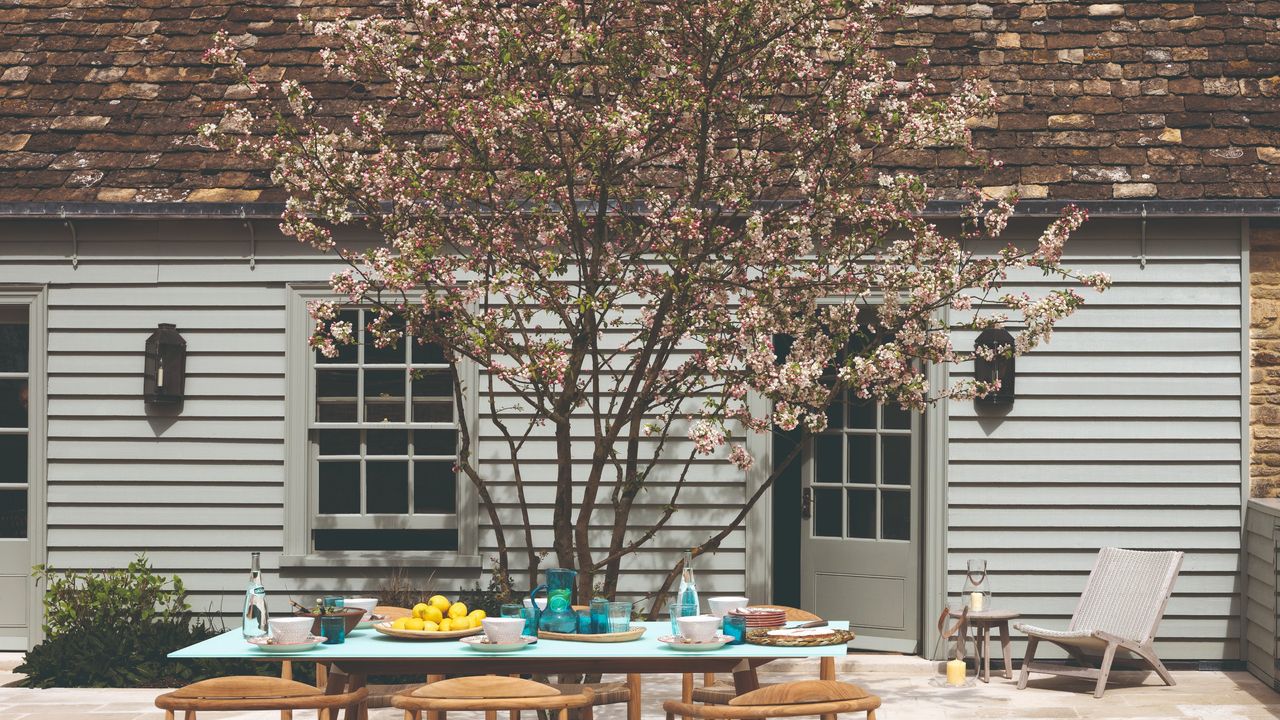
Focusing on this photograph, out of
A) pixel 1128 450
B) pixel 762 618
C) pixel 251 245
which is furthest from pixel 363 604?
pixel 1128 450

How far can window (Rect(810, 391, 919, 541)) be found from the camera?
909cm

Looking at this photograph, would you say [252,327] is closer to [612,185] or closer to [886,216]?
[612,185]

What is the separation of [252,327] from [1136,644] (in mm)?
5635

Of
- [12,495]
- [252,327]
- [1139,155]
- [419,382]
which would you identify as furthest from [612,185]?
[12,495]

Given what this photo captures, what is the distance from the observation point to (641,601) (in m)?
8.80

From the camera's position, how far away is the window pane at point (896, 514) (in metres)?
9.06

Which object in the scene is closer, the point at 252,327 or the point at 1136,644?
the point at 1136,644

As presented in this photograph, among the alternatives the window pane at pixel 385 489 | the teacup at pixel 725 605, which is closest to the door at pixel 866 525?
the window pane at pixel 385 489

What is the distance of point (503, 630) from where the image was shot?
5.21 meters

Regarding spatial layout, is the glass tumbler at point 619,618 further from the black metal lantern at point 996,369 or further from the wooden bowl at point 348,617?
the black metal lantern at point 996,369

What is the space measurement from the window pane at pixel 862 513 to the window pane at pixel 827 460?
0.51 feet

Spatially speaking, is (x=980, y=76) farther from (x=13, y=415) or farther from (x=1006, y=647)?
(x=13, y=415)

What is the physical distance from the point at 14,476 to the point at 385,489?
2.49m

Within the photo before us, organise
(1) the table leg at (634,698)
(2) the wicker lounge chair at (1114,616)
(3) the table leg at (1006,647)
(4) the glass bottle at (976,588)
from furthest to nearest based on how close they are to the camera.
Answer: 1. (3) the table leg at (1006,647)
2. (4) the glass bottle at (976,588)
3. (2) the wicker lounge chair at (1114,616)
4. (1) the table leg at (634,698)
